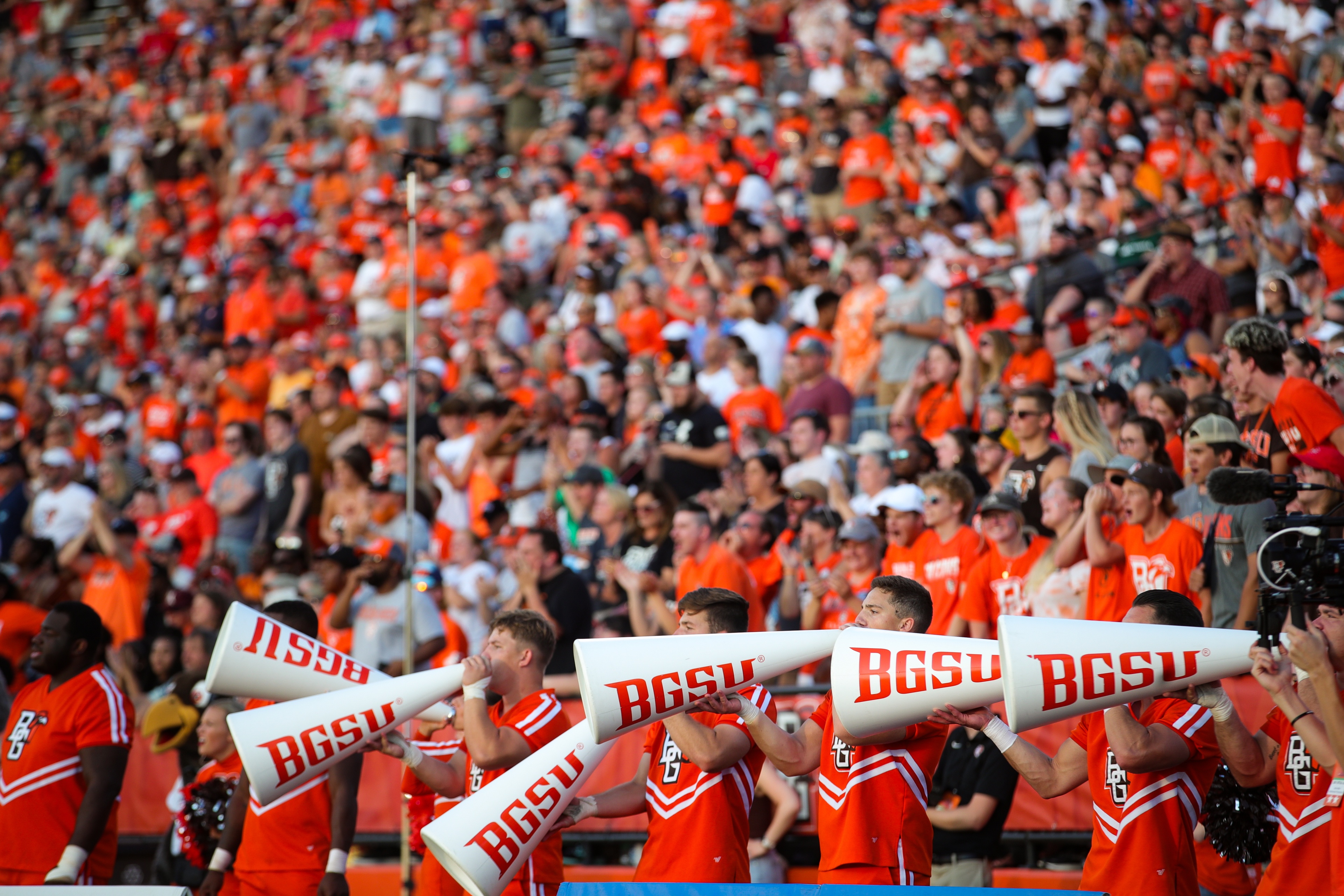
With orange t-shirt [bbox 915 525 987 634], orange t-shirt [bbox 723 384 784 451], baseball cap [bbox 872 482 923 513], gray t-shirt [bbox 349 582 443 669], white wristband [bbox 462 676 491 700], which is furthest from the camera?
orange t-shirt [bbox 723 384 784 451]

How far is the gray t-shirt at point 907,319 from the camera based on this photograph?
11359 millimetres

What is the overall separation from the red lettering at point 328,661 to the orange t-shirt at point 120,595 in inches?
224

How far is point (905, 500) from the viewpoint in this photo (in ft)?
26.7

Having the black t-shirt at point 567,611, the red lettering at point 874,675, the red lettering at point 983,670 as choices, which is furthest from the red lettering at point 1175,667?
the black t-shirt at point 567,611

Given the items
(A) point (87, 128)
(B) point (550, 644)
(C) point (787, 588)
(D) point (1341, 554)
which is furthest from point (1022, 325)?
(A) point (87, 128)

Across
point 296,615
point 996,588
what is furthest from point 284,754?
point 996,588

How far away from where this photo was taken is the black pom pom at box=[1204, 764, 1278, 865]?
501 cm

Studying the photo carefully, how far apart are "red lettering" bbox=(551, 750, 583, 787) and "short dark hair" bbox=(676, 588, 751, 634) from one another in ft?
2.10

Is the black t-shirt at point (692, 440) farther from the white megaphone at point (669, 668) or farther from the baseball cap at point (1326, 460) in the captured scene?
the white megaphone at point (669, 668)

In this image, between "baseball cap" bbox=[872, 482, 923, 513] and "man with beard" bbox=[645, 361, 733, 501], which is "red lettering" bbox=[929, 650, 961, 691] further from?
"man with beard" bbox=[645, 361, 733, 501]

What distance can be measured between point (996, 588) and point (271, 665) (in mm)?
3535

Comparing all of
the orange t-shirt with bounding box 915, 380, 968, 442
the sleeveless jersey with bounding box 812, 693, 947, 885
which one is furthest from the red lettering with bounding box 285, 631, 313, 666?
the orange t-shirt with bounding box 915, 380, 968, 442

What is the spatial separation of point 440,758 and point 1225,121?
9124 millimetres

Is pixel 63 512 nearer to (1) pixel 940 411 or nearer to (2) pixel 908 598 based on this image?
(1) pixel 940 411
